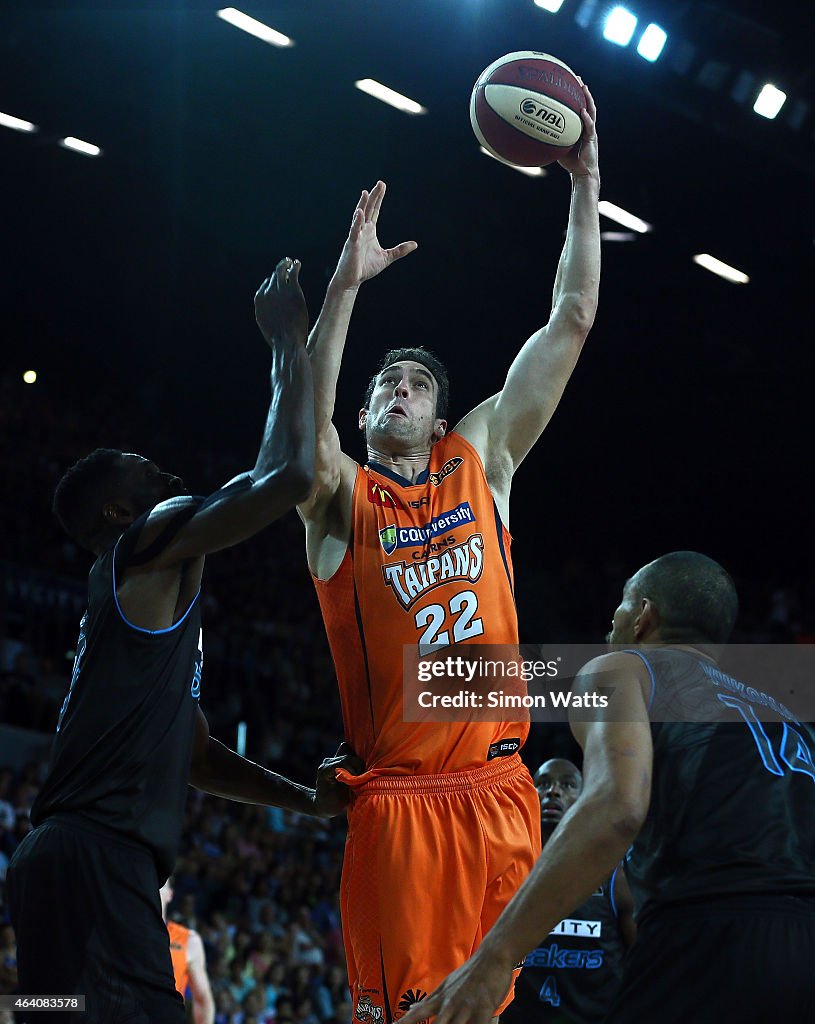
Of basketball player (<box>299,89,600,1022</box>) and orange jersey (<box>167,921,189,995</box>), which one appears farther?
orange jersey (<box>167,921,189,995</box>)

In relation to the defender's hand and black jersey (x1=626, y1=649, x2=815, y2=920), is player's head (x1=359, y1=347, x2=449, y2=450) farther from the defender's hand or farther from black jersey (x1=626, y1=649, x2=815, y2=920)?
black jersey (x1=626, y1=649, x2=815, y2=920)

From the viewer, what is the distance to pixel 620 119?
10727 millimetres

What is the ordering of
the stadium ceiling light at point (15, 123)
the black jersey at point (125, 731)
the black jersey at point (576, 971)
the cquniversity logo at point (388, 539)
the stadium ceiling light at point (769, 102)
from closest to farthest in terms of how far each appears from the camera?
the black jersey at point (125, 731)
the cquniversity logo at point (388, 539)
the black jersey at point (576, 971)
the stadium ceiling light at point (769, 102)
the stadium ceiling light at point (15, 123)

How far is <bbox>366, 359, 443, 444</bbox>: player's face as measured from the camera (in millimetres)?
4508

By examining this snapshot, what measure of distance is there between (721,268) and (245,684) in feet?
23.1

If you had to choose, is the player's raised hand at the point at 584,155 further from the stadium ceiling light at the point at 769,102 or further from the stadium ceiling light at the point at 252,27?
the stadium ceiling light at the point at 252,27

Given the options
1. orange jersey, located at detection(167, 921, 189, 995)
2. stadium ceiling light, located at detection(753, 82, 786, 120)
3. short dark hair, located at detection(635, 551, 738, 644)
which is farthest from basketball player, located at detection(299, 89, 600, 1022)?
stadium ceiling light, located at detection(753, 82, 786, 120)

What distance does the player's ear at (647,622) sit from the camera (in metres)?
3.03

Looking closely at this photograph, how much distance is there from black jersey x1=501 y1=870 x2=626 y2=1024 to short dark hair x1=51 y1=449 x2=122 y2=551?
10.8ft

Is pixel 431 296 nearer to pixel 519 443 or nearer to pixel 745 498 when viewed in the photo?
pixel 745 498

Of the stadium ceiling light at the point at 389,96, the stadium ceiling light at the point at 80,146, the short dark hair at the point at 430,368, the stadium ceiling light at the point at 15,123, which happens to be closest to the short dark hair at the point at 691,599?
the short dark hair at the point at 430,368

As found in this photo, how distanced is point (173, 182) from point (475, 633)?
10455 millimetres

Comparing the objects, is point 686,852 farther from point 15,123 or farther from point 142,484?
point 15,123

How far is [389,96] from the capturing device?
11117 millimetres
